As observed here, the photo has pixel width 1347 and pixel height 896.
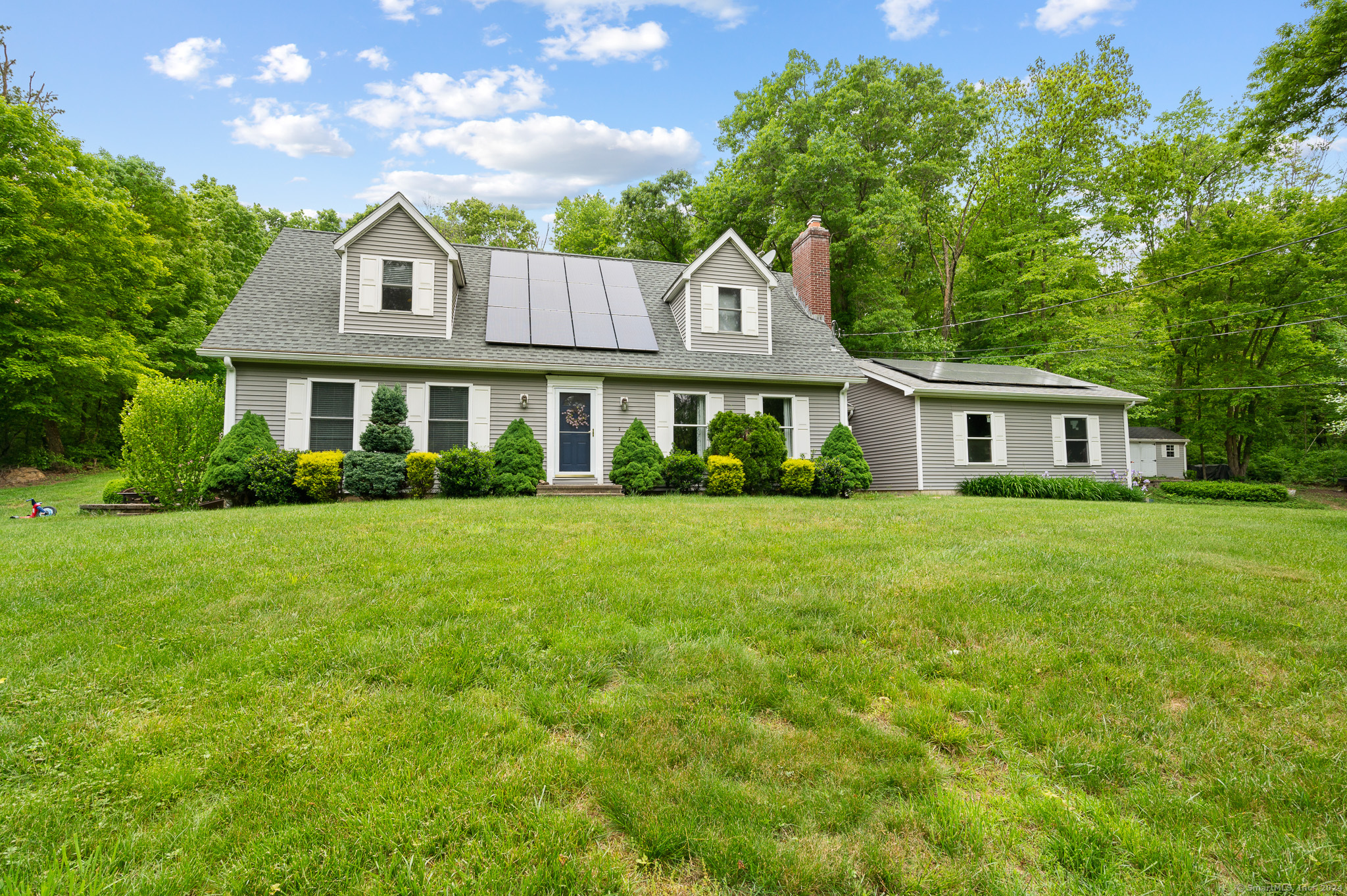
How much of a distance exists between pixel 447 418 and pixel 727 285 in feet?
24.0

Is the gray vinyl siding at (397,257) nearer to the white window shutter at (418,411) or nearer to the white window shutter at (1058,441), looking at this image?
the white window shutter at (418,411)

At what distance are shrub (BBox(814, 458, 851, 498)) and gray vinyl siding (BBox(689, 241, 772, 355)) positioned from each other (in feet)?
11.3

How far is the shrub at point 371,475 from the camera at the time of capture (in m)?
10.2

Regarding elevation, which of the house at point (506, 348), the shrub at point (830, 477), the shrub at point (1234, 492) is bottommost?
the shrub at point (1234, 492)

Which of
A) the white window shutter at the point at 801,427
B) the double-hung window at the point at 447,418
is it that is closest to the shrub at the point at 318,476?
the double-hung window at the point at 447,418

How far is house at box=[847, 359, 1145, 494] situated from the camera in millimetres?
16250

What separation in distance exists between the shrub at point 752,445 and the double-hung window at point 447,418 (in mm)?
5369

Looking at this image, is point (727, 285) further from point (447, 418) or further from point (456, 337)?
point (447, 418)

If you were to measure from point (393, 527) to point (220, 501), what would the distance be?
607 centimetres

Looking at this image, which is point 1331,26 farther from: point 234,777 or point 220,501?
point 220,501

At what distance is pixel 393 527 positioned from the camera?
668 centimetres

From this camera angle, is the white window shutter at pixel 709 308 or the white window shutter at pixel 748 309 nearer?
the white window shutter at pixel 709 308

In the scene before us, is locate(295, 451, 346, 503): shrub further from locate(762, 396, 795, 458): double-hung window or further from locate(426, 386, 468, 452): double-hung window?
locate(762, 396, 795, 458): double-hung window

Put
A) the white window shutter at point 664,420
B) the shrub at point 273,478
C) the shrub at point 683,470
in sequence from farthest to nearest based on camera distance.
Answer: the white window shutter at point 664,420 < the shrub at point 683,470 < the shrub at point 273,478
